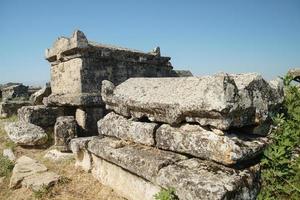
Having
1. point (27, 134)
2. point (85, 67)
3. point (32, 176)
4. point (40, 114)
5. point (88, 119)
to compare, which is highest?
point (85, 67)

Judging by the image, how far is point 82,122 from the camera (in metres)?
6.77

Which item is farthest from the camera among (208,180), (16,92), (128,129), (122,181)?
(16,92)

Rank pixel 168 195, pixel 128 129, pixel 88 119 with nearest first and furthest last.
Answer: pixel 168 195, pixel 128 129, pixel 88 119

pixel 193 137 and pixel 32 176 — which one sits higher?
pixel 193 137

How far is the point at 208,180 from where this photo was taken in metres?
2.87

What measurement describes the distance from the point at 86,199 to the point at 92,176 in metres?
0.66

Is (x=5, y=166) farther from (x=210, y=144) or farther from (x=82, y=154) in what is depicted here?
(x=210, y=144)

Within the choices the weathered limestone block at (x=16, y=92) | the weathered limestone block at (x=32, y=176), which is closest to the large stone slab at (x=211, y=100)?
the weathered limestone block at (x=32, y=176)

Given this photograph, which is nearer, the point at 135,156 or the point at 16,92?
the point at 135,156

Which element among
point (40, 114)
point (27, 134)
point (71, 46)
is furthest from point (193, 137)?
point (40, 114)

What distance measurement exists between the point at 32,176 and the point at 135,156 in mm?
2298

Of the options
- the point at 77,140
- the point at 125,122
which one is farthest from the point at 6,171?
the point at 125,122

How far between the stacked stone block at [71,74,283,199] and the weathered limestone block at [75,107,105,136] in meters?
2.26

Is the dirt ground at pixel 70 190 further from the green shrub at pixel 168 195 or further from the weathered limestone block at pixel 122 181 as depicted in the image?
the green shrub at pixel 168 195
